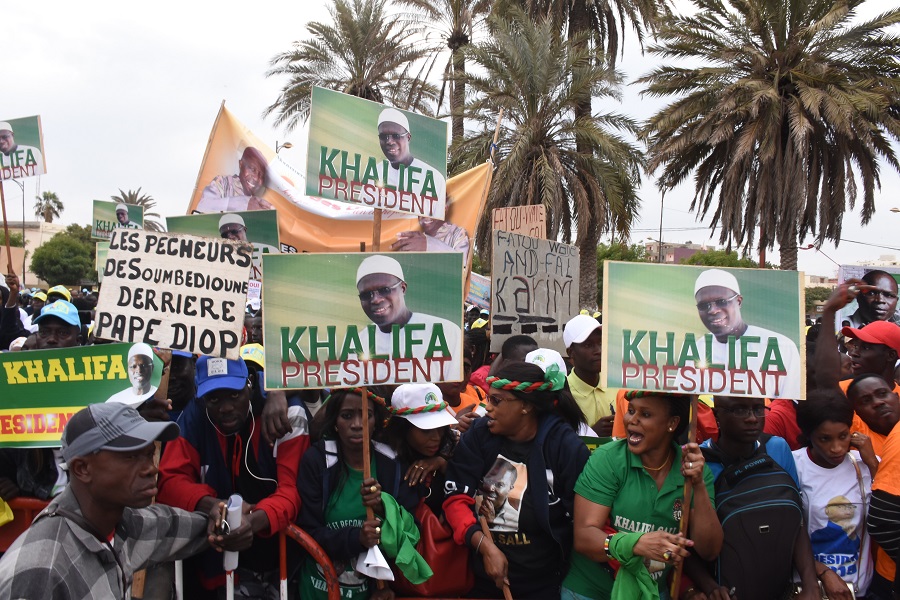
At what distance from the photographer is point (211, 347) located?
12.8 feet

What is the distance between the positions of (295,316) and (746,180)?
721 inches

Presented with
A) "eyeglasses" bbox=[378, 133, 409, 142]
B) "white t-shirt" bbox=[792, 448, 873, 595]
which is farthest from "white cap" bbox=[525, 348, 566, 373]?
"eyeglasses" bbox=[378, 133, 409, 142]

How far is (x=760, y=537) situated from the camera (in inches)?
127

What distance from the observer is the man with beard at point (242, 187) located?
758 cm

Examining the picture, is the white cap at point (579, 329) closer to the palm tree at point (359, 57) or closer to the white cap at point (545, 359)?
the white cap at point (545, 359)

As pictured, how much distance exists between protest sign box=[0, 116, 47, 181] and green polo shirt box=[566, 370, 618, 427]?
23.0 ft

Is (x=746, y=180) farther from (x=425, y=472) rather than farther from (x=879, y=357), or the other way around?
(x=425, y=472)

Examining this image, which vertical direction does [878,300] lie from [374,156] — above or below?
below

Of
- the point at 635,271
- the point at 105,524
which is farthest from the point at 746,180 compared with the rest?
the point at 105,524

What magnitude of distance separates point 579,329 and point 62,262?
170 feet

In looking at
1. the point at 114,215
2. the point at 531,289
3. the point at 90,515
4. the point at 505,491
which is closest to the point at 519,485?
the point at 505,491

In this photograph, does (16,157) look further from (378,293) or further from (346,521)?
(346,521)

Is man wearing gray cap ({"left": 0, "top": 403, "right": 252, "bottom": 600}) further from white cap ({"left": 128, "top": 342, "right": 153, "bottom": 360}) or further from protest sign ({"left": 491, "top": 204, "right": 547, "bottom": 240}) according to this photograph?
protest sign ({"left": 491, "top": 204, "right": 547, "bottom": 240})

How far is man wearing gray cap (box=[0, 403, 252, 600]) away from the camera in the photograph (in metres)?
2.42
